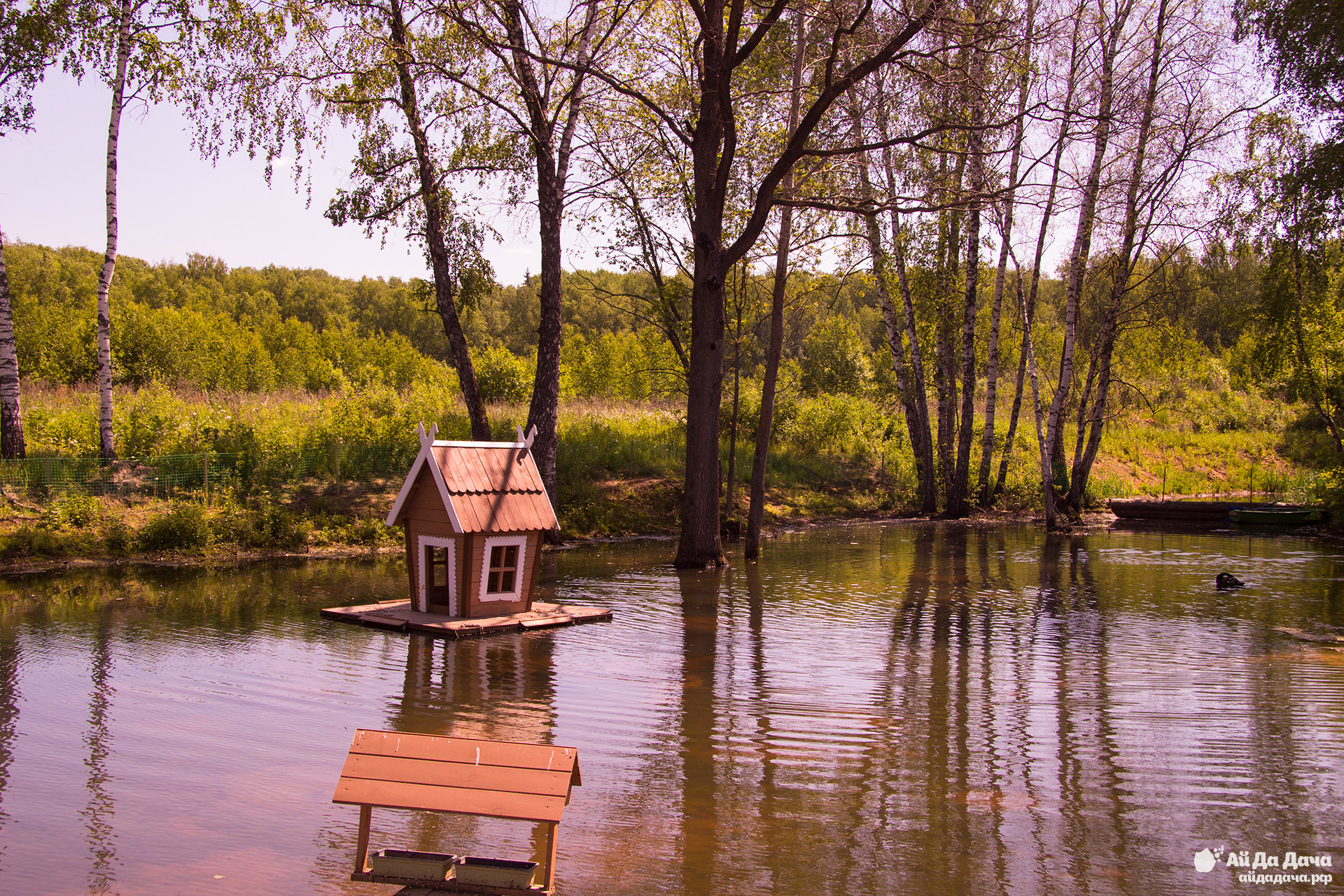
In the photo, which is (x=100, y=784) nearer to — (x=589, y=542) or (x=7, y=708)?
(x=7, y=708)

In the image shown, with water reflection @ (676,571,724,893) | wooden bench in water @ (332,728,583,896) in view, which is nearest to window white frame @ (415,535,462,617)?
water reflection @ (676,571,724,893)

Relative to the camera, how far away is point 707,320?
55.7ft

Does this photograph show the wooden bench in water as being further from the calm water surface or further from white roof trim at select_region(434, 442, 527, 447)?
white roof trim at select_region(434, 442, 527, 447)

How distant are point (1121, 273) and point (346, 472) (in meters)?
22.0

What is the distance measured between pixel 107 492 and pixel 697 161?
1334cm

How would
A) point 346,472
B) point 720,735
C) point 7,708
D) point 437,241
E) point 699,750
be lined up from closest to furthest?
point 699,750 → point 720,735 → point 7,708 → point 437,241 → point 346,472

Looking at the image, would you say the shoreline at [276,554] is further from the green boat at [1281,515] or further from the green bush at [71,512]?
the green boat at [1281,515]

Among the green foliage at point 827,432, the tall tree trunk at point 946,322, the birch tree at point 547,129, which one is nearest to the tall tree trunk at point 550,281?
the birch tree at point 547,129

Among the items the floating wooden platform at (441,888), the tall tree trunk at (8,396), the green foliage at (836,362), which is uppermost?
the green foliage at (836,362)

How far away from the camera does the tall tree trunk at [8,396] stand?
1770 centimetres

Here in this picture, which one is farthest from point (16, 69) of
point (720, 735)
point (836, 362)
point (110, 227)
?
point (836, 362)

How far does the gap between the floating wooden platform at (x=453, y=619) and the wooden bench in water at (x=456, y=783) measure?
5854 mm

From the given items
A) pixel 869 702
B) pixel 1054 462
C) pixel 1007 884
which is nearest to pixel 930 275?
pixel 1054 462

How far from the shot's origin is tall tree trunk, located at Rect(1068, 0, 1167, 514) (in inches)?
937
